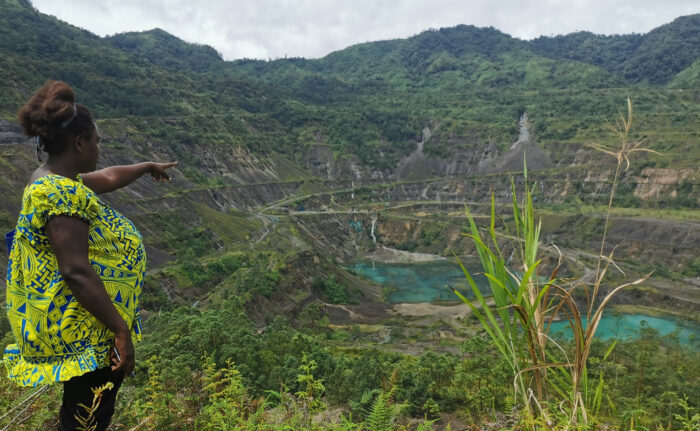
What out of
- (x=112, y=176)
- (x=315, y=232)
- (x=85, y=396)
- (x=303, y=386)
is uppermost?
(x=112, y=176)

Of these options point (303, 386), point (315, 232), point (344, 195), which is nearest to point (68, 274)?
point (303, 386)

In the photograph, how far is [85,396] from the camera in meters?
2.23

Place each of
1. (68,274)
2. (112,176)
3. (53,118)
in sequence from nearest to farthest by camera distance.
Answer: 1. (68,274)
2. (53,118)
3. (112,176)

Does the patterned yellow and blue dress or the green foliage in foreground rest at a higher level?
the patterned yellow and blue dress

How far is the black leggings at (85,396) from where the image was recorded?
2.20 meters

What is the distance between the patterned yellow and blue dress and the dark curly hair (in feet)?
0.83

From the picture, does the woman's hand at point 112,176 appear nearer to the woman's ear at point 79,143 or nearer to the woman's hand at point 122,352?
the woman's ear at point 79,143

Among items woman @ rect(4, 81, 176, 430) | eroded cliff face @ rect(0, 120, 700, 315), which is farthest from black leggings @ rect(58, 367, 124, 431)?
eroded cliff face @ rect(0, 120, 700, 315)

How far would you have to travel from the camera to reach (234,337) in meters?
10.0

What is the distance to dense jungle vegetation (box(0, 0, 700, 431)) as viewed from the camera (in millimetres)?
4480

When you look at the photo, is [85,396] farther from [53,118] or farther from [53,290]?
[53,118]

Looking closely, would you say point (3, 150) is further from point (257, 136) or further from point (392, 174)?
point (392, 174)

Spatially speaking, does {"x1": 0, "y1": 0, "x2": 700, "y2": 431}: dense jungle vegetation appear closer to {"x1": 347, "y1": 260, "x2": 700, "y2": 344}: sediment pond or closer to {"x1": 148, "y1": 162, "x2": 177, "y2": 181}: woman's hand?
{"x1": 148, "y1": 162, "x2": 177, "y2": 181}: woman's hand

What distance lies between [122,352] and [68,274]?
479mm
